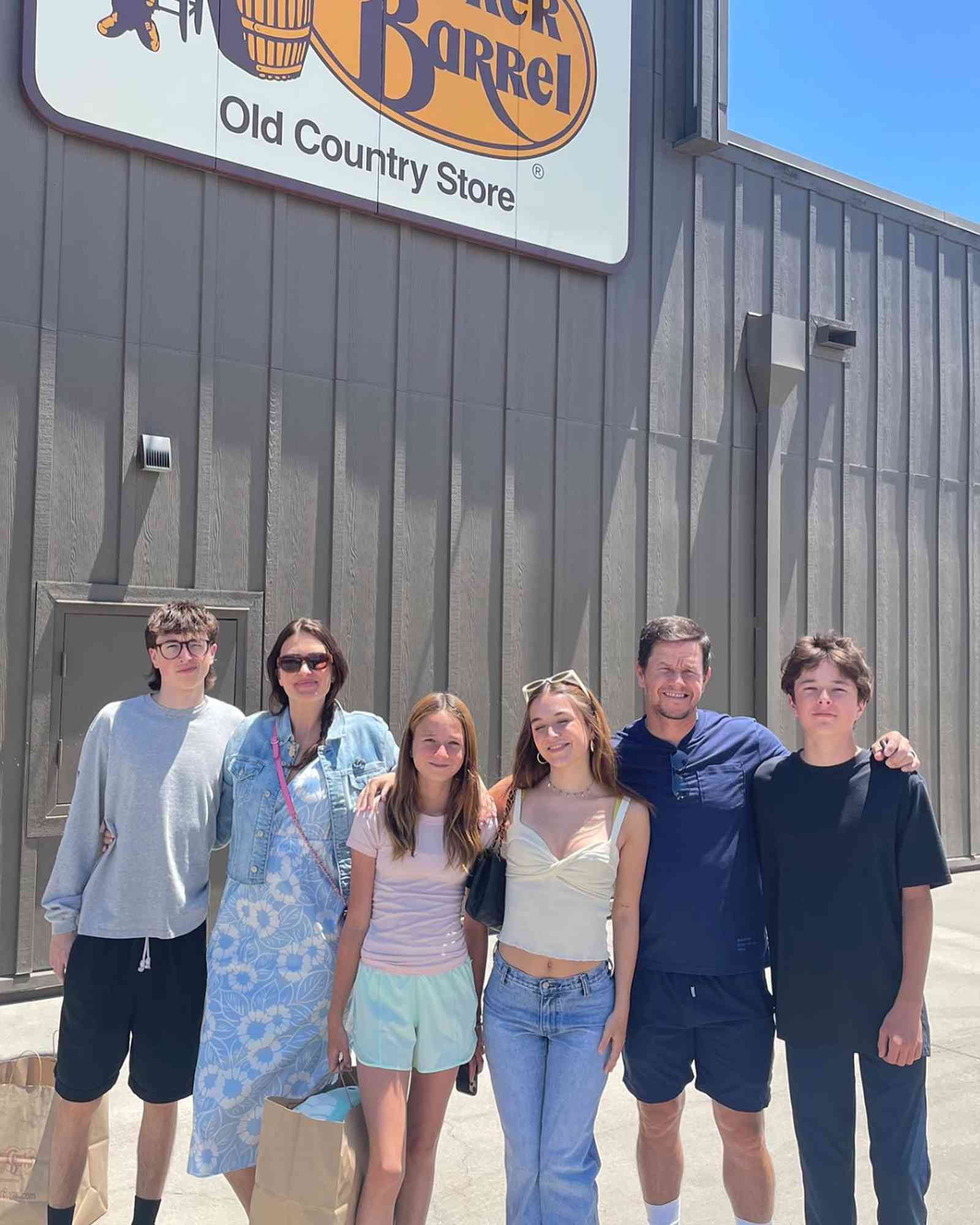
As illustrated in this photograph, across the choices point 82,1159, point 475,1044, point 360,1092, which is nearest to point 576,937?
point 475,1044

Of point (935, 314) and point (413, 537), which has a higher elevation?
point (935, 314)

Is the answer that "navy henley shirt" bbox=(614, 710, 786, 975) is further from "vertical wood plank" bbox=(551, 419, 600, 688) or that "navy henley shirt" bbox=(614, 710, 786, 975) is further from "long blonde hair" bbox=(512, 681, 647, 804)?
"vertical wood plank" bbox=(551, 419, 600, 688)

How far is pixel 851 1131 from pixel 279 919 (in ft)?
5.33

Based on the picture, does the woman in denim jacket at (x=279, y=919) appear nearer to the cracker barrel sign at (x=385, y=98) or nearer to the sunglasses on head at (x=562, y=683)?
the sunglasses on head at (x=562, y=683)

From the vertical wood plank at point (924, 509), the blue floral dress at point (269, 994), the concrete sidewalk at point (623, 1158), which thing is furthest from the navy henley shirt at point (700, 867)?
the vertical wood plank at point (924, 509)

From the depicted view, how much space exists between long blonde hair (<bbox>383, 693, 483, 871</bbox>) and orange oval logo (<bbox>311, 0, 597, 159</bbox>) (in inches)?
212

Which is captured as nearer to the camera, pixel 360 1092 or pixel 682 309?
pixel 360 1092

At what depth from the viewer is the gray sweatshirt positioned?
3057 millimetres

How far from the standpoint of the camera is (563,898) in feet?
9.06

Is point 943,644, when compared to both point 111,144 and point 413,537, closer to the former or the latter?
point 413,537

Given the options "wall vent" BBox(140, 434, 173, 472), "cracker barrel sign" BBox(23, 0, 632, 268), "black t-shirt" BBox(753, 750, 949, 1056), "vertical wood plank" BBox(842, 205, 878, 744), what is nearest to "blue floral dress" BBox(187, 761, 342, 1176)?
"black t-shirt" BBox(753, 750, 949, 1056)

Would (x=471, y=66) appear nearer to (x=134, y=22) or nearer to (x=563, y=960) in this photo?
(x=134, y=22)

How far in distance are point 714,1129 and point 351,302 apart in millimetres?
5214

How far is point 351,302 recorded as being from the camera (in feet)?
22.3
